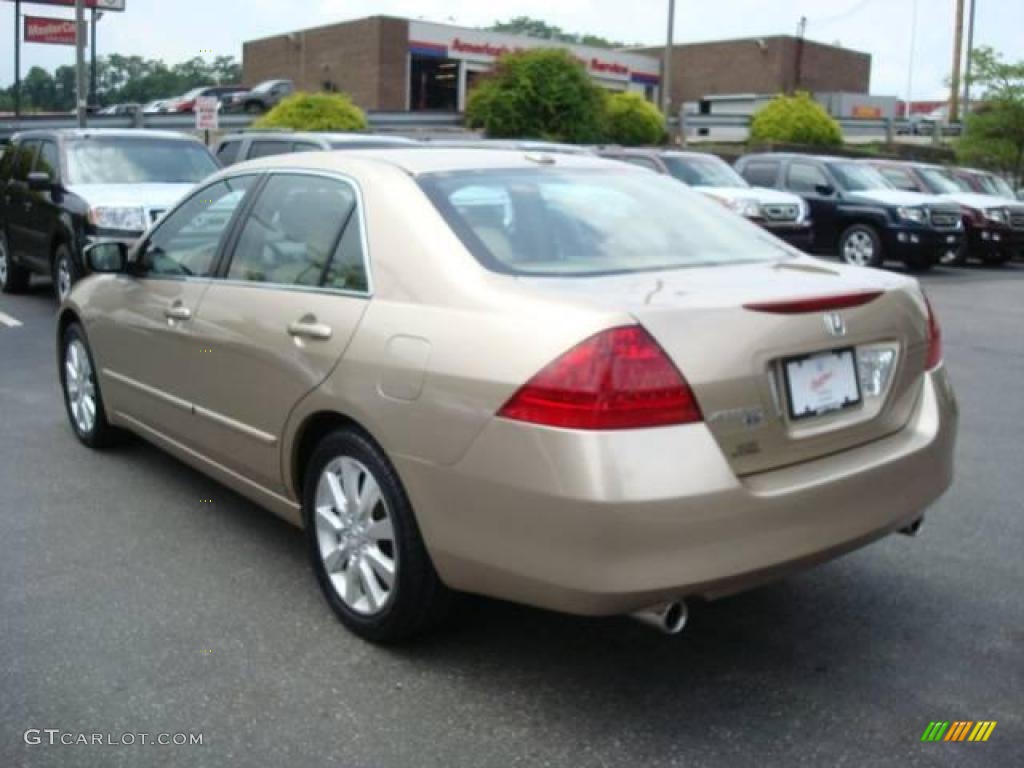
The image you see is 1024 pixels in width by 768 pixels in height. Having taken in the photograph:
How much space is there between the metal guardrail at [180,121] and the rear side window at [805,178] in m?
17.4

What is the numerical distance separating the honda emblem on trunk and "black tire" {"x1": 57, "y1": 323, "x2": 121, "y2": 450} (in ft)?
13.0

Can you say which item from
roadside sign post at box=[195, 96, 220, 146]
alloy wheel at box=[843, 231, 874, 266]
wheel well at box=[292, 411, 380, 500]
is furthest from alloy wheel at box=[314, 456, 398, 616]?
roadside sign post at box=[195, 96, 220, 146]

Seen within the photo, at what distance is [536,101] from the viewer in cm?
3058

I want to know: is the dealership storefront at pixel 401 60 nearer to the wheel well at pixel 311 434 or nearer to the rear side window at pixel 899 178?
the rear side window at pixel 899 178

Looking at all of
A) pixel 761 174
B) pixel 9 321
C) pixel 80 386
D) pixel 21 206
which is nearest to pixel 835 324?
pixel 80 386

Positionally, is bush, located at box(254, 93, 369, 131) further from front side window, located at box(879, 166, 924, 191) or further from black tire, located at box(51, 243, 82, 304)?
black tire, located at box(51, 243, 82, 304)

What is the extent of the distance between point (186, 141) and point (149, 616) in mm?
9389

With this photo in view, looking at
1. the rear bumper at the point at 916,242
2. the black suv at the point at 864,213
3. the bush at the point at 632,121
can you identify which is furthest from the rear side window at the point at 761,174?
the bush at the point at 632,121

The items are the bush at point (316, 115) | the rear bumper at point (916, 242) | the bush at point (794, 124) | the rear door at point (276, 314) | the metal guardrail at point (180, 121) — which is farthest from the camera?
the metal guardrail at point (180, 121)

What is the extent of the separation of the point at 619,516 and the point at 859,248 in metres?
16.6

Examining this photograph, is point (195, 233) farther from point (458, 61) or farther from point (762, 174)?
point (458, 61)

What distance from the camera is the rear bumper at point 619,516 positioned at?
10.1ft

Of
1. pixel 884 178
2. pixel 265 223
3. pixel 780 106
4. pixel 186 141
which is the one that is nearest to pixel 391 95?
pixel 780 106

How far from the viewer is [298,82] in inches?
2581
